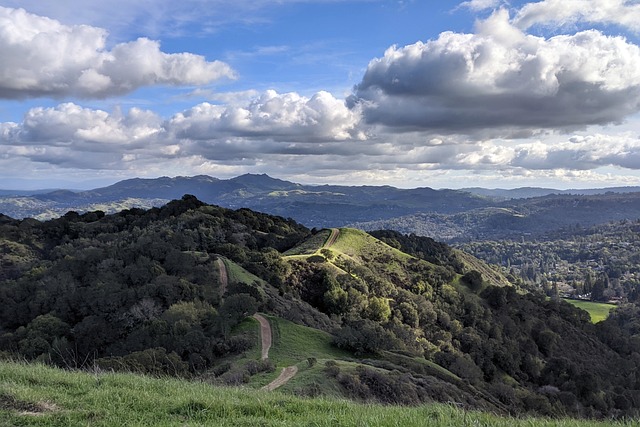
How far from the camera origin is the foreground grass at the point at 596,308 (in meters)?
142

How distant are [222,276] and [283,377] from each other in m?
39.3

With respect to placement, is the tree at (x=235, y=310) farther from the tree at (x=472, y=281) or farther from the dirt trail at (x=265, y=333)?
the tree at (x=472, y=281)

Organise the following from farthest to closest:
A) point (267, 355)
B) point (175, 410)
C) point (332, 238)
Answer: point (332, 238) → point (267, 355) → point (175, 410)

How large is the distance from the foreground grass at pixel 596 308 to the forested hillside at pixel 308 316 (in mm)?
16171

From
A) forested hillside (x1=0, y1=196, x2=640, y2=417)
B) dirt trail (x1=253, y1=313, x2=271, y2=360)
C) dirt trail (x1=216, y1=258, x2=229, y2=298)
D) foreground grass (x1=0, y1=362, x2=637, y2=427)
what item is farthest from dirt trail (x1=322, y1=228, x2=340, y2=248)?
foreground grass (x1=0, y1=362, x2=637, y2=427)

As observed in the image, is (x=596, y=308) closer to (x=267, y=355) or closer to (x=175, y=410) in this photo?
(x=267, y=355)

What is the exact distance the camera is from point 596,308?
15562cm

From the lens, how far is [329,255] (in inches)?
3425

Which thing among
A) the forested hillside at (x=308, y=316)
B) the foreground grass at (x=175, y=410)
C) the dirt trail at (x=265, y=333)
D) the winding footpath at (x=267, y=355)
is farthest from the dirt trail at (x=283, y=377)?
the foreground grass at (x=175, y=410)

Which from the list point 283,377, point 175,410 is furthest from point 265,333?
point 175,410

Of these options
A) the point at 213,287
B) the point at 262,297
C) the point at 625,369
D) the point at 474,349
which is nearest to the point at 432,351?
the point at 474,349

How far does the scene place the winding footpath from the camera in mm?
24297

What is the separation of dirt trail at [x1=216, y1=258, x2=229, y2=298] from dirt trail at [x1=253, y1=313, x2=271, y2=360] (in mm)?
10661

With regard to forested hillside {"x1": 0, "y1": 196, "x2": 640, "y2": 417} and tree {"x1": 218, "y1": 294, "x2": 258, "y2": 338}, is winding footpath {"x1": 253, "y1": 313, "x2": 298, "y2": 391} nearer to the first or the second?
forested hillside {"x1": 0, "y1": 196, "x2": 640, "y2": 417}
